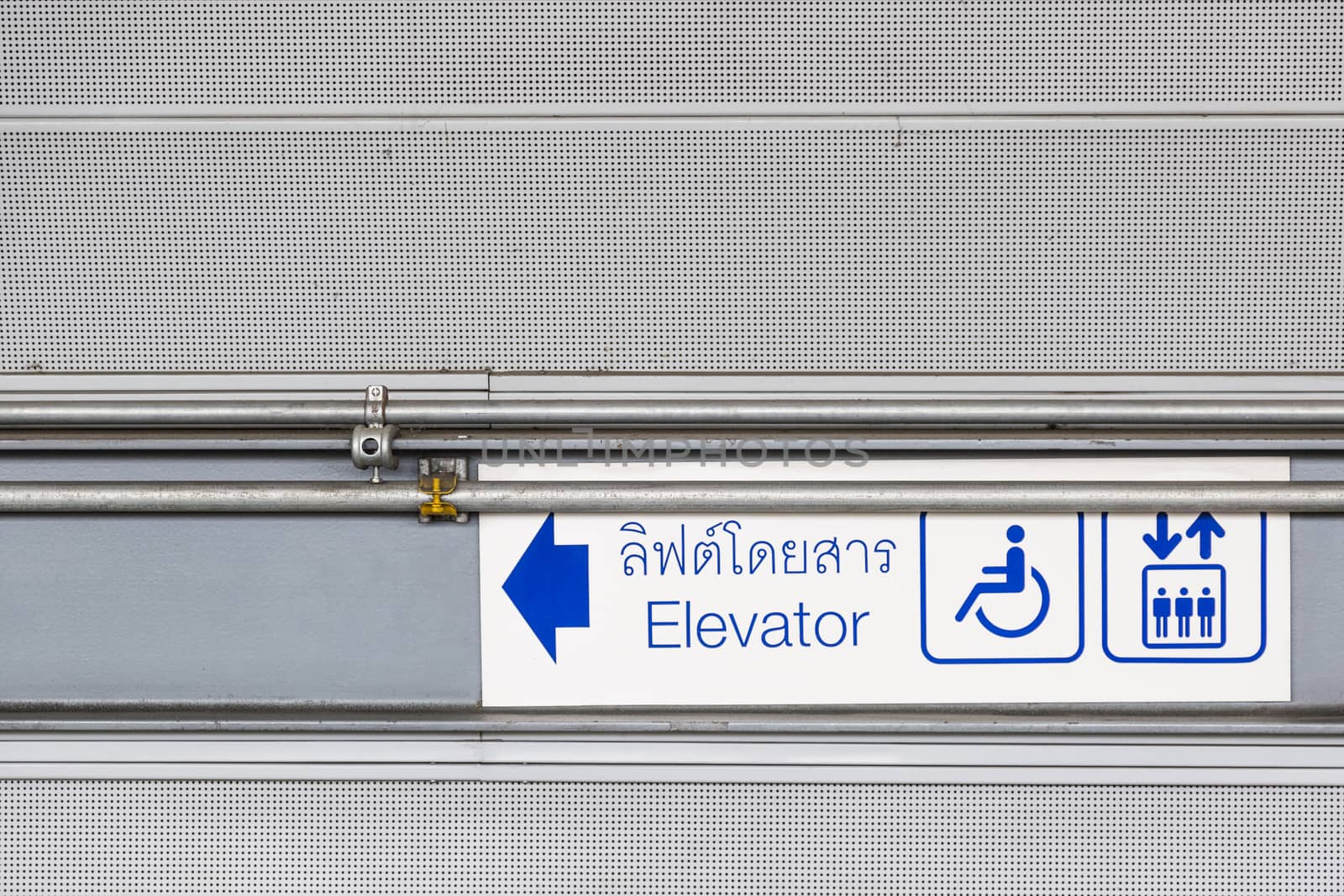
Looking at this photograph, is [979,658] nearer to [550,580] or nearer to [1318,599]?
[1318,599]

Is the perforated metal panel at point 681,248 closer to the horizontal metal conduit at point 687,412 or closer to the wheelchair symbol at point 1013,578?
the horizontal metal conduit at point 687,412

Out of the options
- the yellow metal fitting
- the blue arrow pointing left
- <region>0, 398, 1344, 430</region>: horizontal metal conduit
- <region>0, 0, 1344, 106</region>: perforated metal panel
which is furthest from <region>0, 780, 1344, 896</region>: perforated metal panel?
<region>0, 0, 1344, 106</region>: perforated metal panel

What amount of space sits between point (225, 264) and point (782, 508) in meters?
1.57

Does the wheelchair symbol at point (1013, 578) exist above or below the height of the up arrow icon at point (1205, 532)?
below

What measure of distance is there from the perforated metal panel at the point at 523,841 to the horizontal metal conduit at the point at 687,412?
0.98m

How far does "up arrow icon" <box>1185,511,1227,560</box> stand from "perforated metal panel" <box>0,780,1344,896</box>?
0.83 m

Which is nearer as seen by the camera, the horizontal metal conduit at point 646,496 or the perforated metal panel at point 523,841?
the horizontal metal conduit at point 646,496

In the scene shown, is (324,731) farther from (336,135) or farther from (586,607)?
(336,135)

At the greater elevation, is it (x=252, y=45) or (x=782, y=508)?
(x=252, y=45)

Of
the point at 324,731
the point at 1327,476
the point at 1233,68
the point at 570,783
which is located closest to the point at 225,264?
the point at 324,731

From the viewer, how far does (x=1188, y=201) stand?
6.49ft

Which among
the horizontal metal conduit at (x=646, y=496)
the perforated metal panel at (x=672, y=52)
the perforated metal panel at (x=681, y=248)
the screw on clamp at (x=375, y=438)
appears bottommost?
the horizontal metal conduit at (x=646, y=496)

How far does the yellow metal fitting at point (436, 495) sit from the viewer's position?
200 centimetres

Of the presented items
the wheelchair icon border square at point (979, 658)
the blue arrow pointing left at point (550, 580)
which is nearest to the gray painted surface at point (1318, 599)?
the wheelchair icon border square at point (979, 658)
